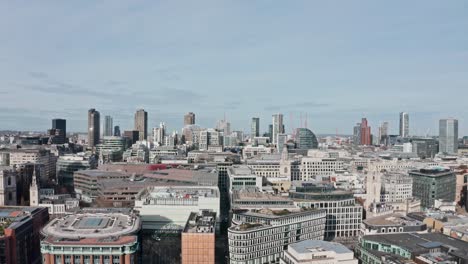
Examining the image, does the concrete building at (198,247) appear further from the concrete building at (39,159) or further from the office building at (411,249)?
the concrete building at (39,159)

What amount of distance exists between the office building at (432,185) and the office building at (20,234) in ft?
236

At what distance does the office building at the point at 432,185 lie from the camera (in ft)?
292

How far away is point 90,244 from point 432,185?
71.8 m

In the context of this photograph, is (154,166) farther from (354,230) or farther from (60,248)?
(60,248)

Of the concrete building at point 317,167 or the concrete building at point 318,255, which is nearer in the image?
the concrete building at point 318,255

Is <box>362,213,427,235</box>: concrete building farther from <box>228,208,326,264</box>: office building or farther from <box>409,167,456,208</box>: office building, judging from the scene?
<box>409,167,456,208</box>: office building

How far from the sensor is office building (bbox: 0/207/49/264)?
4847 centimetres

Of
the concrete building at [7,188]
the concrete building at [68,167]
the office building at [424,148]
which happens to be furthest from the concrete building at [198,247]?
the office building at [424,148]

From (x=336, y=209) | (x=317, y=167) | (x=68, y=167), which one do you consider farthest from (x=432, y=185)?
(x=68, y=167)

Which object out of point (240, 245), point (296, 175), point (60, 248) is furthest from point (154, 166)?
point (60, 248)

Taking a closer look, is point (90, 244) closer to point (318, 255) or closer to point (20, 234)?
point (20, 234)

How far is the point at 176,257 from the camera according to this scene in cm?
5541

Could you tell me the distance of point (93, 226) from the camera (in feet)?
153

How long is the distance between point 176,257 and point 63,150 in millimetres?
120820
